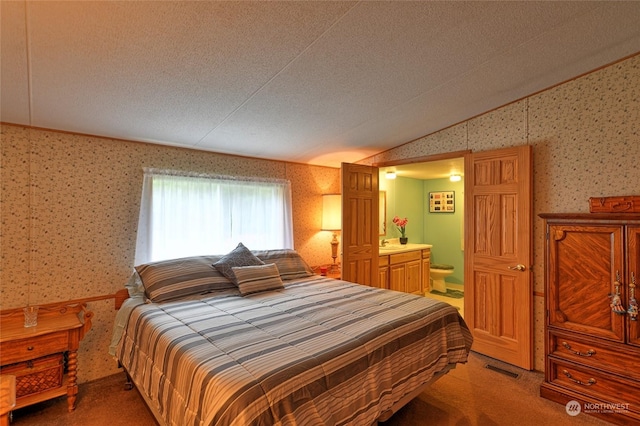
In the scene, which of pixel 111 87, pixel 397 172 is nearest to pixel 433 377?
pixel 111 87

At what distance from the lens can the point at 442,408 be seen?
236 cm

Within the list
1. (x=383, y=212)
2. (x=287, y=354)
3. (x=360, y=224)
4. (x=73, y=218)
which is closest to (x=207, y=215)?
(x=73, y=218)

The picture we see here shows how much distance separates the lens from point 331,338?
1780mm

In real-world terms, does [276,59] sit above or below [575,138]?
above

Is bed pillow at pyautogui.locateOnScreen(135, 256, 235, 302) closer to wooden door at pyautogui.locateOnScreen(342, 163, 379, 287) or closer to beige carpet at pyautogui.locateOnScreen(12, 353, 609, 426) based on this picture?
beige carpet at pyautogui.locateOnScreen(12, 353, 609, 426)

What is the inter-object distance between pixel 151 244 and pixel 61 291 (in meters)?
0.76

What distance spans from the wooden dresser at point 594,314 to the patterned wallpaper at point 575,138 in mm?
470

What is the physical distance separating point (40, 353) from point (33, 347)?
0.06m

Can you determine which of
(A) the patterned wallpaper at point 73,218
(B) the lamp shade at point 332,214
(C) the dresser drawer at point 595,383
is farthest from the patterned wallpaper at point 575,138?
Result: (A) the patterned wallpaper at point 73,218

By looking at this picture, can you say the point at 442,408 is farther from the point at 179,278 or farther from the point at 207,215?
the point at 207,215

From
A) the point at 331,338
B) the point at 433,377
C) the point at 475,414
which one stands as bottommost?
the point at 475,414

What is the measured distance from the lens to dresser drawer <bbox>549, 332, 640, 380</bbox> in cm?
217

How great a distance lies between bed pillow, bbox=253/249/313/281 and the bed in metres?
0.32

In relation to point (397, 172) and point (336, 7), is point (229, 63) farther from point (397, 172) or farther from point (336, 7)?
point (397, 172)
